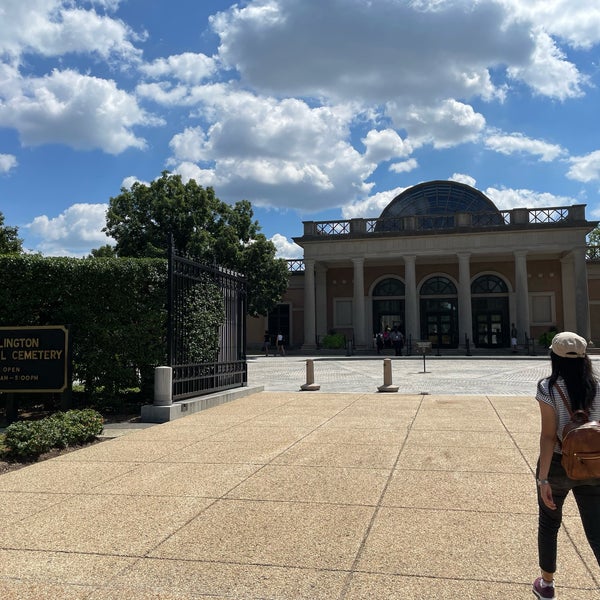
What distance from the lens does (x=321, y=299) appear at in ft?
139

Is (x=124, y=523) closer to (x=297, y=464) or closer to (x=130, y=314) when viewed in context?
(x=297, y=464)

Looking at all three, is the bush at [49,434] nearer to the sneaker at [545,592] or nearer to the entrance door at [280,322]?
the sneaker at [545,592]

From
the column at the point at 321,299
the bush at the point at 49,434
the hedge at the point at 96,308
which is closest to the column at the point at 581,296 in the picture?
the column at the point at 321,299

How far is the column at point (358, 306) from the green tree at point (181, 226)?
6.56m

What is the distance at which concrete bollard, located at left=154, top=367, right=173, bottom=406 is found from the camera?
983 centimetres

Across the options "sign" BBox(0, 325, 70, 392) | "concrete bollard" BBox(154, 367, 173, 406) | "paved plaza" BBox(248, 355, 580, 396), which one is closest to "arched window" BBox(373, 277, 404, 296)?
"paved plaza" BBox(248, 355, 580, 396)

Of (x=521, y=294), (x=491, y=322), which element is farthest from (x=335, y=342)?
(x=521, y=294)

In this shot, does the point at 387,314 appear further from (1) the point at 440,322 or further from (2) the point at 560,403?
(2) the point at 560,403

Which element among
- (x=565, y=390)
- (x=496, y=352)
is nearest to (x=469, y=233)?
(x=496, y=352)

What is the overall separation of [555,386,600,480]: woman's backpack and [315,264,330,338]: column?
128 ft

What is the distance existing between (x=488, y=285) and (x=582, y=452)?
40147 mm

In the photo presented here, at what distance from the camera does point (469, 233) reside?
3744cm

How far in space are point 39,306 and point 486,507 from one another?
29.6ft

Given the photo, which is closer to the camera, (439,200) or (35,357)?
(35,357)
